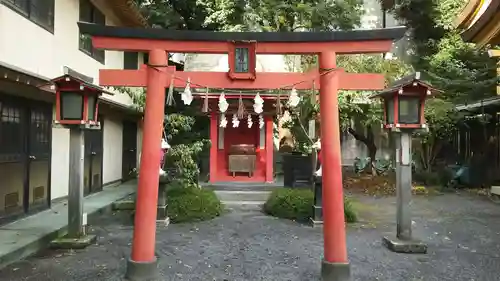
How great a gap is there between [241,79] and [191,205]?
4.66m

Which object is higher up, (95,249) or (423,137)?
(423,137)

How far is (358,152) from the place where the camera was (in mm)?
25797

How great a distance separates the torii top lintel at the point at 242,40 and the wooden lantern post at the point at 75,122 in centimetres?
152

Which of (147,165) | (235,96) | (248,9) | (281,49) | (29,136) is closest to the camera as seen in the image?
(147,165)

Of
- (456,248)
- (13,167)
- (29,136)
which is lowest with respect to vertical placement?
(456,248)

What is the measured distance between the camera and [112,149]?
49.6ft

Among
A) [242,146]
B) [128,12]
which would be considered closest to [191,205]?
[242,146]

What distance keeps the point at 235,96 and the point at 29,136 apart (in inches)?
264

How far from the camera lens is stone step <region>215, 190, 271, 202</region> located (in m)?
13.2

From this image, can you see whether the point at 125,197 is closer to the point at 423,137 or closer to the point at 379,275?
the point at 379,275

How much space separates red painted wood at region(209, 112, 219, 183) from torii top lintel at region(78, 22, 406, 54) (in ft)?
31.3

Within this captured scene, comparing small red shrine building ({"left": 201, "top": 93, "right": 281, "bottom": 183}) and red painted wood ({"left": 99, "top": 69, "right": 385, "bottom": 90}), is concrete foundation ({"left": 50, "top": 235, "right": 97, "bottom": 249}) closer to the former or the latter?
red painted wood ({"left": 99, "top": 69, "right": 385, "bottom": 90})

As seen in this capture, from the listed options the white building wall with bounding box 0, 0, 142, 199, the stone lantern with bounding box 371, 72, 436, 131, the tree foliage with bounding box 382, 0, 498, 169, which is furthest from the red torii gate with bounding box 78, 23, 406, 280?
the tree foliage with bounding box 382, 0, 498, 169

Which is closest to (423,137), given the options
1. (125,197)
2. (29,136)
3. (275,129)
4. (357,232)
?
(275,129)
